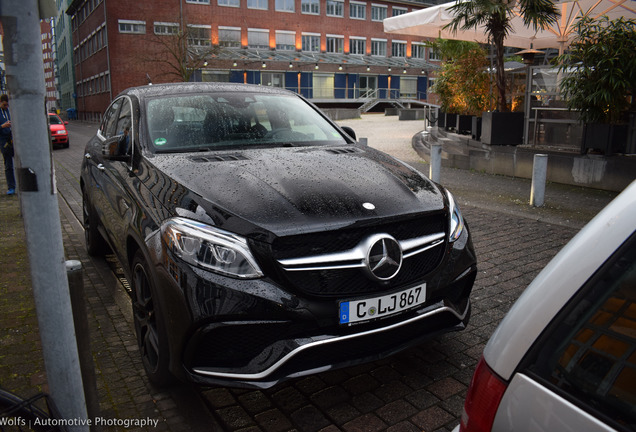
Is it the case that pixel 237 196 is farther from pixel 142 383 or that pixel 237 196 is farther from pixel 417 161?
pixel 417 161

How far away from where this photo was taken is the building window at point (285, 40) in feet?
180

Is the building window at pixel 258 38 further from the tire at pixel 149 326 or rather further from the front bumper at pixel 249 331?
the front bumper at pixel 249 331

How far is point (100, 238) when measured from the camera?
5762mm

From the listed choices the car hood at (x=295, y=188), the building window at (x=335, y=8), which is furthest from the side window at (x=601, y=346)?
the building window at (x=335, y=8)

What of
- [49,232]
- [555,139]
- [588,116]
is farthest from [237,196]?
[555,139]

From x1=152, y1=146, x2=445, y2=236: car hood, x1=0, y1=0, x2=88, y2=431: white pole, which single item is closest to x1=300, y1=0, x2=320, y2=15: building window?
x1=152, y1=146, x2=445, y2=236: car hood

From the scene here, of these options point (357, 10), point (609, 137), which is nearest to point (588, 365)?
point (609, 137)

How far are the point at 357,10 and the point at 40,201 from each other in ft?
203

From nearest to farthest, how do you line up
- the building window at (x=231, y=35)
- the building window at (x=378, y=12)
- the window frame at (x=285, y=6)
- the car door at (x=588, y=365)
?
the car door at (x=588, y=365) < the building window at (x=231, y=35) < the window frame at (x=285, y=6) < the building window at (x=378, y=12)

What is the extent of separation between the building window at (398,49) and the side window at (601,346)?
65769mm

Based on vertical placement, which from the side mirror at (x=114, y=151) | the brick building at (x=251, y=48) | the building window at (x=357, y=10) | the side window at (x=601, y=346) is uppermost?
the building window at (x=357, y=10)

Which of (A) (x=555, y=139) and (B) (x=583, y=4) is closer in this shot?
(A) (x=555, y=139)

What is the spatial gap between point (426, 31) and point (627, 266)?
14528 millimetres

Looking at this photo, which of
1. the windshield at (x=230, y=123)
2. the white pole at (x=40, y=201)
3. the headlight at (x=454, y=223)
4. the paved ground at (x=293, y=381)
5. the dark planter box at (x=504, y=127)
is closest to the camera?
the white pole at (x=40, y=201)
